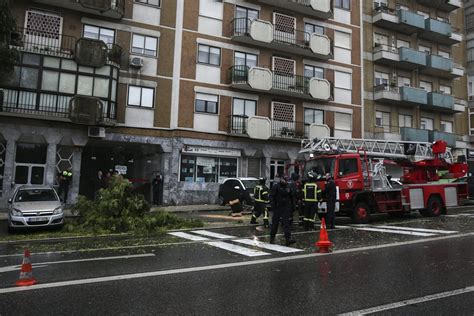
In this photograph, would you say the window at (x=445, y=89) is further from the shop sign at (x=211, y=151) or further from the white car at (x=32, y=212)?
the white car at (x=32, y=212)

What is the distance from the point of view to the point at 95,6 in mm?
22156

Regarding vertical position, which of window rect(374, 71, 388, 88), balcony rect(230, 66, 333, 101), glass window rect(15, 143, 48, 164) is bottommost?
glass window rect(15, 143, 48, 164)

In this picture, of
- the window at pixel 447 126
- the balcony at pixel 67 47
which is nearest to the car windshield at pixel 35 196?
the balcony at pixel 67 47

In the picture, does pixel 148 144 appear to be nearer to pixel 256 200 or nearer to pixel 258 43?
Answer: pixel 258 43

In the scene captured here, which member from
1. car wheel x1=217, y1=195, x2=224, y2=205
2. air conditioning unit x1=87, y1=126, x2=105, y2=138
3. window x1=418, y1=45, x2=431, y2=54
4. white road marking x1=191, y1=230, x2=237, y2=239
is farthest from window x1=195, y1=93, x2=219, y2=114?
window x1=418, y1=45, x2=431, y2=54

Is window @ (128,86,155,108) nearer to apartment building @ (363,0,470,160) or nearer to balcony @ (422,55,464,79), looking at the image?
apartment building @ (363,0,470,160)

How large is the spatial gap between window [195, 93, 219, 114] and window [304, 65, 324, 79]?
24.3ft

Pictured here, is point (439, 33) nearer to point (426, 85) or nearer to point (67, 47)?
point (426, 85)

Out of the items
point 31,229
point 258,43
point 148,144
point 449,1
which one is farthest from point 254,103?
point 449,1

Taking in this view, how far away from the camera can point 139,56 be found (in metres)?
24.2

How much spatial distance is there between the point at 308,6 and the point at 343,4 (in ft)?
15.2

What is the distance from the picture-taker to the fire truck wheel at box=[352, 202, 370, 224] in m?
14.7

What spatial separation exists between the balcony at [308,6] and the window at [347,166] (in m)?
16.5

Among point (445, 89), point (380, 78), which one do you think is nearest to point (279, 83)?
point (380, 78)
